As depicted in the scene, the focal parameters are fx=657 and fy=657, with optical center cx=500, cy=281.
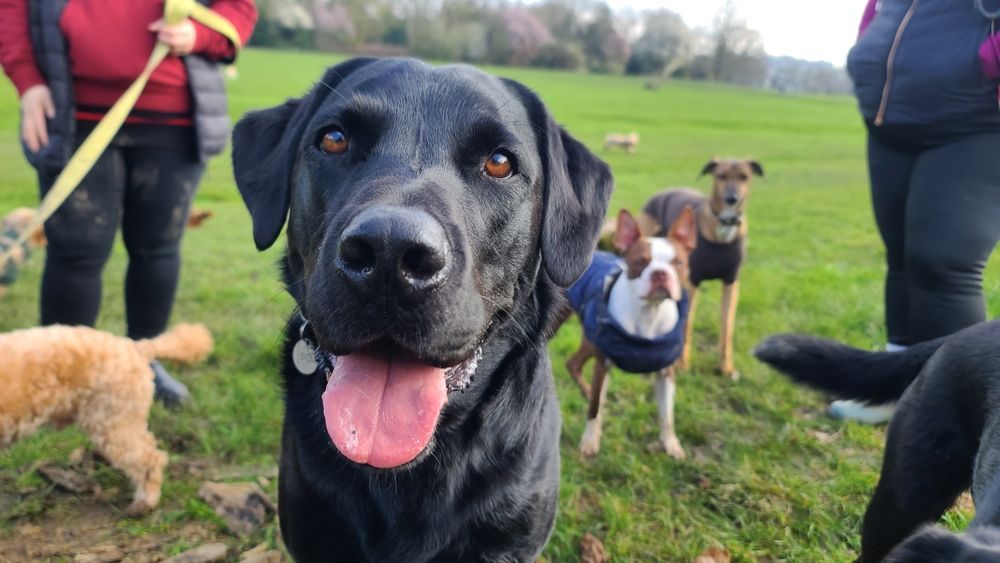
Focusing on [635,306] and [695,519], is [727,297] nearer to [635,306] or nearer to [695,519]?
[635,306]

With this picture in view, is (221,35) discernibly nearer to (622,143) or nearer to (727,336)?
(727,336)

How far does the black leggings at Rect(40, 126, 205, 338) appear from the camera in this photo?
2.87 metres

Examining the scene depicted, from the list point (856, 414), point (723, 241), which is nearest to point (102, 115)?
point (723, 241)

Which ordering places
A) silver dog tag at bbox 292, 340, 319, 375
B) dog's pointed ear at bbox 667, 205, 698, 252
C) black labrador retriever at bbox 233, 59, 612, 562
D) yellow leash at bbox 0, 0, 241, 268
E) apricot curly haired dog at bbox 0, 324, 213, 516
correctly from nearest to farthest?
black labrador retriever at bbox 233, 59, 612, 562, silver dog tag at bbox 292, 340, 319, 375, yellow leash at bbox 0, 0, 241, 268, apricot curly haired dog at bbox 0, 324, 213, 516, dog's pointed ear at bbox 667, 205, 698, 252

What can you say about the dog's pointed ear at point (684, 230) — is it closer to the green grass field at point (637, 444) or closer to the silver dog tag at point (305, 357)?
the green grass field at point (637, 444)

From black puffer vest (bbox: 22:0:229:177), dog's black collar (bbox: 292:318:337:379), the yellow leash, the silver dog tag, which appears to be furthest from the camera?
black puffer vest (bbox: 22:0:229:177)

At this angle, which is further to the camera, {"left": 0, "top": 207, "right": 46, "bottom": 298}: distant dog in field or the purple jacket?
{"left": 0, "top": 207, "right": 46, "bottom": 298}: distant dog in field

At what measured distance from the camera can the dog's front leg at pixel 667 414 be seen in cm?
340

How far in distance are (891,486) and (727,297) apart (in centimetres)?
277

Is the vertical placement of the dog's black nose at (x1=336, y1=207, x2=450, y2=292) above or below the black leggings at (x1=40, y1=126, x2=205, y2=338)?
above

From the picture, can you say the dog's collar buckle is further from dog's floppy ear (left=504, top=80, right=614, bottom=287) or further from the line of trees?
the line of trees

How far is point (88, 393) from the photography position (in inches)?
106

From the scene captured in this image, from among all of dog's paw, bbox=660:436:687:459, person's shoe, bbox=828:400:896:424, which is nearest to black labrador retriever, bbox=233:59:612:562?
dog's paw, bbox=660:436:687:459

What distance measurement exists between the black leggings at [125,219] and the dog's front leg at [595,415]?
88.8 inches
